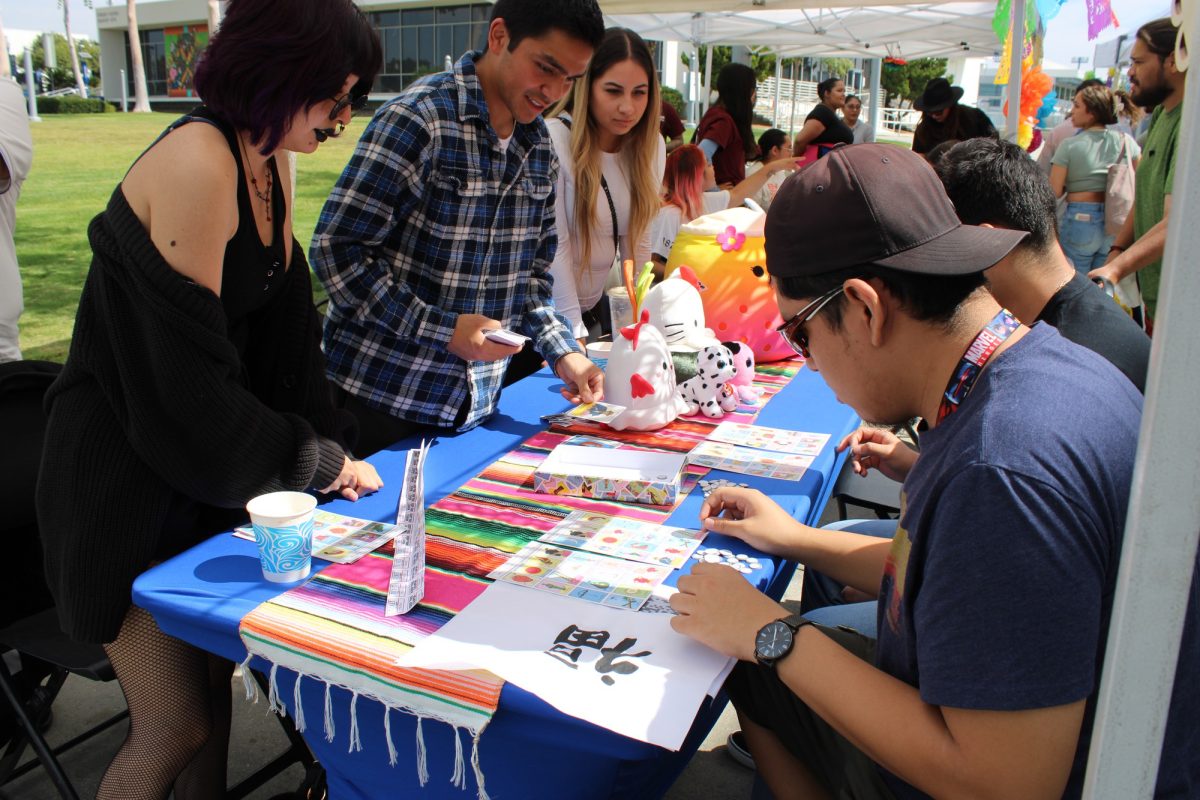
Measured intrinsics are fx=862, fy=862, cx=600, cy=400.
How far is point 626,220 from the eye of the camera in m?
3.34

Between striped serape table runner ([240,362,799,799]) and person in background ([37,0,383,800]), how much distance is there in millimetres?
296

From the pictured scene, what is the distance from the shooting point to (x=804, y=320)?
1215 mm

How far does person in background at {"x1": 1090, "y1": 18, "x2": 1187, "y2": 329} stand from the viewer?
12.5ft

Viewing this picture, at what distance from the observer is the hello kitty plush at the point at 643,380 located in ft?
7.00

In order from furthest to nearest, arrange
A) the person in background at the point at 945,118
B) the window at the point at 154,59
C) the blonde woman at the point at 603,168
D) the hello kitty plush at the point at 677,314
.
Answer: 1. the window at the point at 154,59
2. the person in background at the point at 945,118
3. the blonde woman at the point at 603,168
4. the hello kitty plush at the point at 677,314

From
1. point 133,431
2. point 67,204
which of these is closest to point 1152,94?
point 133,431

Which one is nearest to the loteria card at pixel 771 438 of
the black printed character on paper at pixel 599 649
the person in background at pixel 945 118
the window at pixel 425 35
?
the black printed character on paper at pixel 599 649

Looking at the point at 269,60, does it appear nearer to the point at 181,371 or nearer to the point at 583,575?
the point at 181,371

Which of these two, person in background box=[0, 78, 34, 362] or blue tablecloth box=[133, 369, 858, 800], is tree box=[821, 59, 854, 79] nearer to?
person in background box=[0, 78, 34, 362]

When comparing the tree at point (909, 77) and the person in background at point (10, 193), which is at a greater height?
the tree at point (909, 77)

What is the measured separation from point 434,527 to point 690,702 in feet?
2.24

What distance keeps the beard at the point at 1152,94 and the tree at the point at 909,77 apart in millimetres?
46434

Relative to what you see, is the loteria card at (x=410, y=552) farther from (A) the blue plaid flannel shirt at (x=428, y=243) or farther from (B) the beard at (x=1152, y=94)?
(B) the beard at (x=1152, y=94)

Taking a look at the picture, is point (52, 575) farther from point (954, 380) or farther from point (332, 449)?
point (954, 380)
